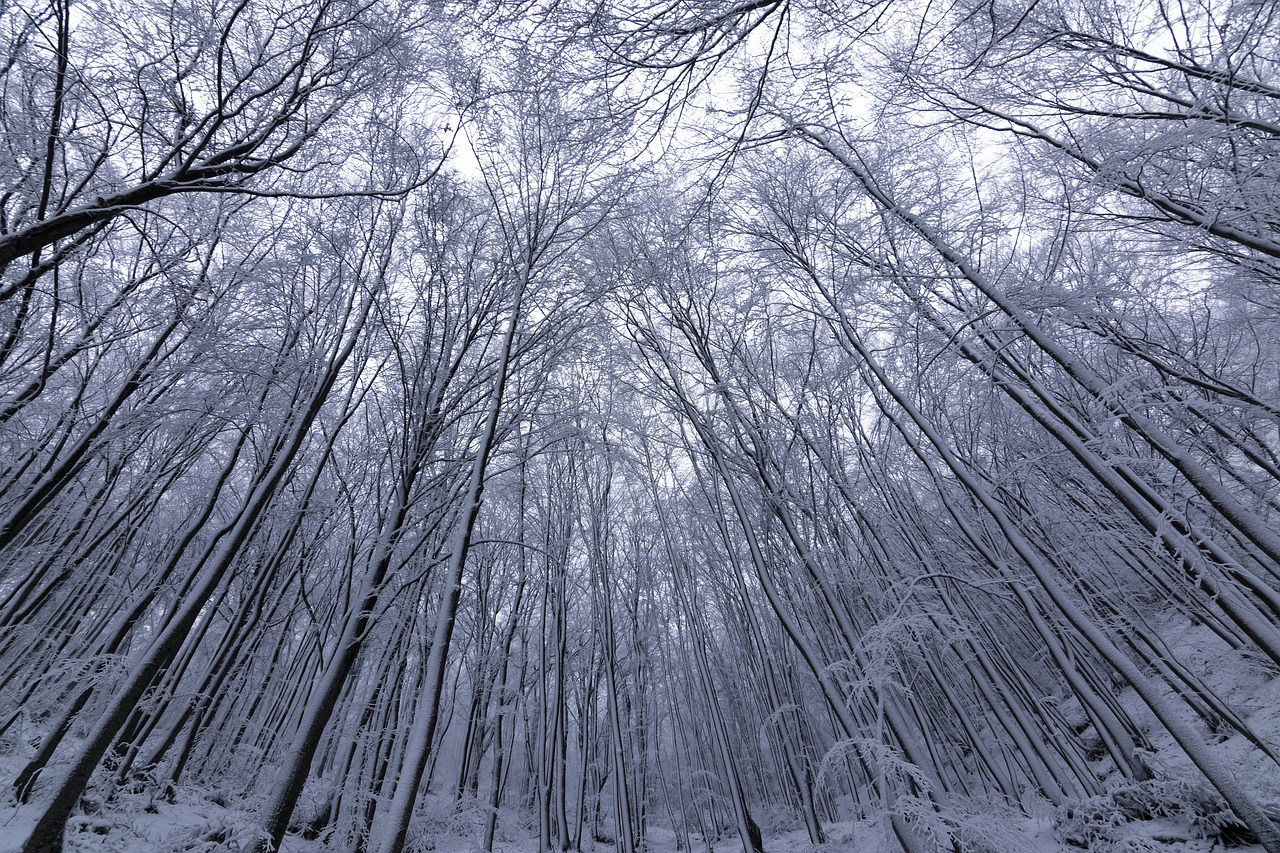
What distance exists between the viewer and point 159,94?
268 centimetres

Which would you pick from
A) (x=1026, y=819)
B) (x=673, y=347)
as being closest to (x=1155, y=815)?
(x=1026, y=819)

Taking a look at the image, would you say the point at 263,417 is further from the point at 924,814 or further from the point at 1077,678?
the point at 1077,678

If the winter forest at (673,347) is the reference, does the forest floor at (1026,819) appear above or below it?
below

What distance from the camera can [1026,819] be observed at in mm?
4770

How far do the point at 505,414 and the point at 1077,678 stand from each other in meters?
4.83

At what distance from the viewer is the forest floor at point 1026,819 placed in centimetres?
301

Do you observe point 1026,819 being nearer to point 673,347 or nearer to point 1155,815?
point 1155,815

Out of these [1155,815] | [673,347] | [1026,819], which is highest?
[673,347]

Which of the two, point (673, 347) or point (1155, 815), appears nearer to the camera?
point (1155, 815)

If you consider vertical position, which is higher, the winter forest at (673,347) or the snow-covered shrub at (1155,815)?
the winter forest at (673,347)

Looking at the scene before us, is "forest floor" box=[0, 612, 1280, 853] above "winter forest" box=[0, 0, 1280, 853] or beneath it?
beneath

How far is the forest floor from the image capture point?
3010mm

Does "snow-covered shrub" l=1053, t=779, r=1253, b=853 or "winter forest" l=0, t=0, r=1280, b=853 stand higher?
"winter forest" l=0, t=0, r=1280, b=853

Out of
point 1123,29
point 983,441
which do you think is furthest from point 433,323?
point 983,441
